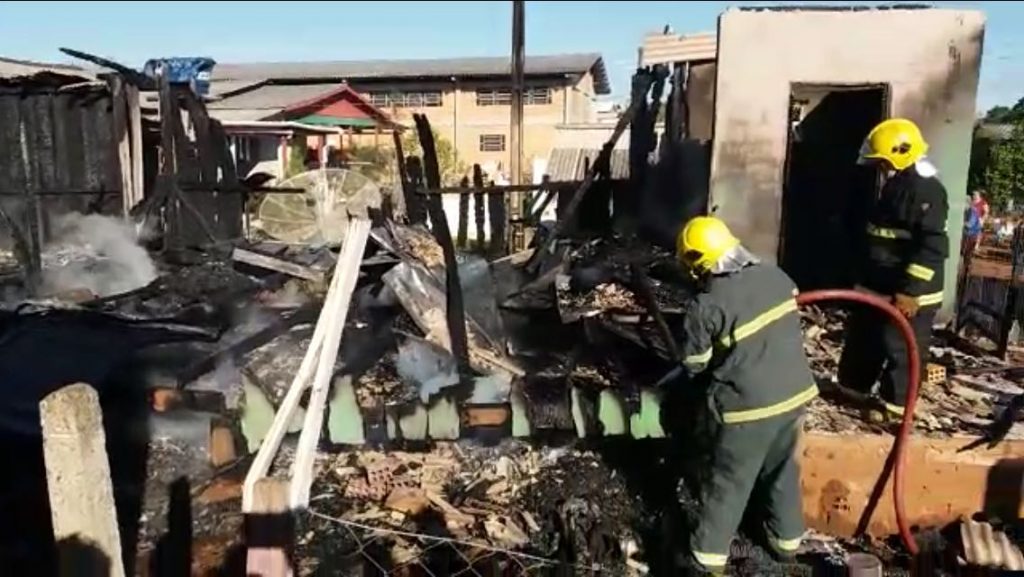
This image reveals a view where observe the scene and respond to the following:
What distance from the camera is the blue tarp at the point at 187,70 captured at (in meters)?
10.2

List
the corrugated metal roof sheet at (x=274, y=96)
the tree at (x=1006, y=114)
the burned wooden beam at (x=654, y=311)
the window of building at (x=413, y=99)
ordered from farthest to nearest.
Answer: the window of building at (x=413, y=99) → the corrugated metal roof sheet at (x=274, y=96) → the tree at (x=1006, y=114) → the burned wooden beam at (x=654, y=311)

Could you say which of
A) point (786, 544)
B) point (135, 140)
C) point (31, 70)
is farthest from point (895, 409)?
point (31, 70)

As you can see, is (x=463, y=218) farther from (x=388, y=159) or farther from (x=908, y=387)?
(x=388, y=159)

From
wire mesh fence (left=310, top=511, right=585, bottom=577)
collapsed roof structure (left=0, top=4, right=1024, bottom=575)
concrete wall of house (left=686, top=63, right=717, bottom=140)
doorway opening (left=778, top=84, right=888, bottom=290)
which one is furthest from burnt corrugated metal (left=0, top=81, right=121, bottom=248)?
doorway opening (left=778, top=84, right=888, bottom=290)

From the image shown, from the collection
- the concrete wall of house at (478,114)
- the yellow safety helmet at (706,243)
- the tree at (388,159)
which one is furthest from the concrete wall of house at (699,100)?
the concrete wall of house at (478,114)

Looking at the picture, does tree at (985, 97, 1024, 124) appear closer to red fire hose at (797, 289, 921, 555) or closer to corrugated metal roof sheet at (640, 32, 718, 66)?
corrugated metal roof sheet at (640, 32, 718, 66)

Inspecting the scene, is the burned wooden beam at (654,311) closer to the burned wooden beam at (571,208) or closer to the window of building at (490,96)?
the burned wooden beam at (571,208)

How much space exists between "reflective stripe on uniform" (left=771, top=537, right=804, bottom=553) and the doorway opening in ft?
18.2

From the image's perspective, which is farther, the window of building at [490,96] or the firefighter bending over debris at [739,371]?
the window of building at [490,96]

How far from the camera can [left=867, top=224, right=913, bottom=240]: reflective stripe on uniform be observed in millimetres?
5012

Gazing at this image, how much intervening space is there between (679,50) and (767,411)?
7.58 m

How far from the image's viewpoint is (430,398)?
4.80 metres

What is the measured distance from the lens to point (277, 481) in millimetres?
2123

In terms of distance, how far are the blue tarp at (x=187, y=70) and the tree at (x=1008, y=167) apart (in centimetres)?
807
